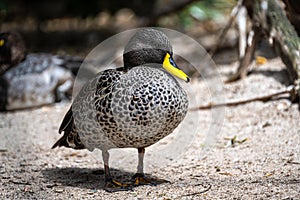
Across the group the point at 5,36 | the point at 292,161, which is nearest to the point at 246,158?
the point at 292,161

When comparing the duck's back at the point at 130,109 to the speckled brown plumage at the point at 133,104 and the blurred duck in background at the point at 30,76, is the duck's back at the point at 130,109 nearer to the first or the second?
the speckled brown plumage at the point at 133,104

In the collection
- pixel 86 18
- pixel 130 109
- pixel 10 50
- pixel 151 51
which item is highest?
pixel 151 51

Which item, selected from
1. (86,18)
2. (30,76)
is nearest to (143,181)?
(30,76)

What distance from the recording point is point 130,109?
326 cm

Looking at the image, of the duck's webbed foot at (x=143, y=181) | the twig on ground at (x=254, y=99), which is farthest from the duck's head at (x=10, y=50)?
the duck's webbed foot at (x=143, y=181)

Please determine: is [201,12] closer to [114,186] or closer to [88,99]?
[88,99]

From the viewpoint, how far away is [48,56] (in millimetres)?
6875

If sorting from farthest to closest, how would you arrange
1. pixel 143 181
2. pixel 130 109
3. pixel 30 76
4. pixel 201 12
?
1. pixel 201 12
2. pixel 30 76
3. pixel 143 181
4. pixel 130 109

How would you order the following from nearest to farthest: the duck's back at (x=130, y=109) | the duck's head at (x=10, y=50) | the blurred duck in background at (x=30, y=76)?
the duck's back at (x=130, y=109), the blurred duck in background at (x=30, y=76), the duck's head at (x=10, y=50)

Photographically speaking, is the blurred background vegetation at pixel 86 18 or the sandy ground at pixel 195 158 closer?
the sandy ground at pixel 195 158

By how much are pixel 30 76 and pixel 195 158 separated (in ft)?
10.3

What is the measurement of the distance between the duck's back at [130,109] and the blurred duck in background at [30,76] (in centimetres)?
307

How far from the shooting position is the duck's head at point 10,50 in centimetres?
678

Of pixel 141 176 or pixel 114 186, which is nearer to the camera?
pixel 114 186
